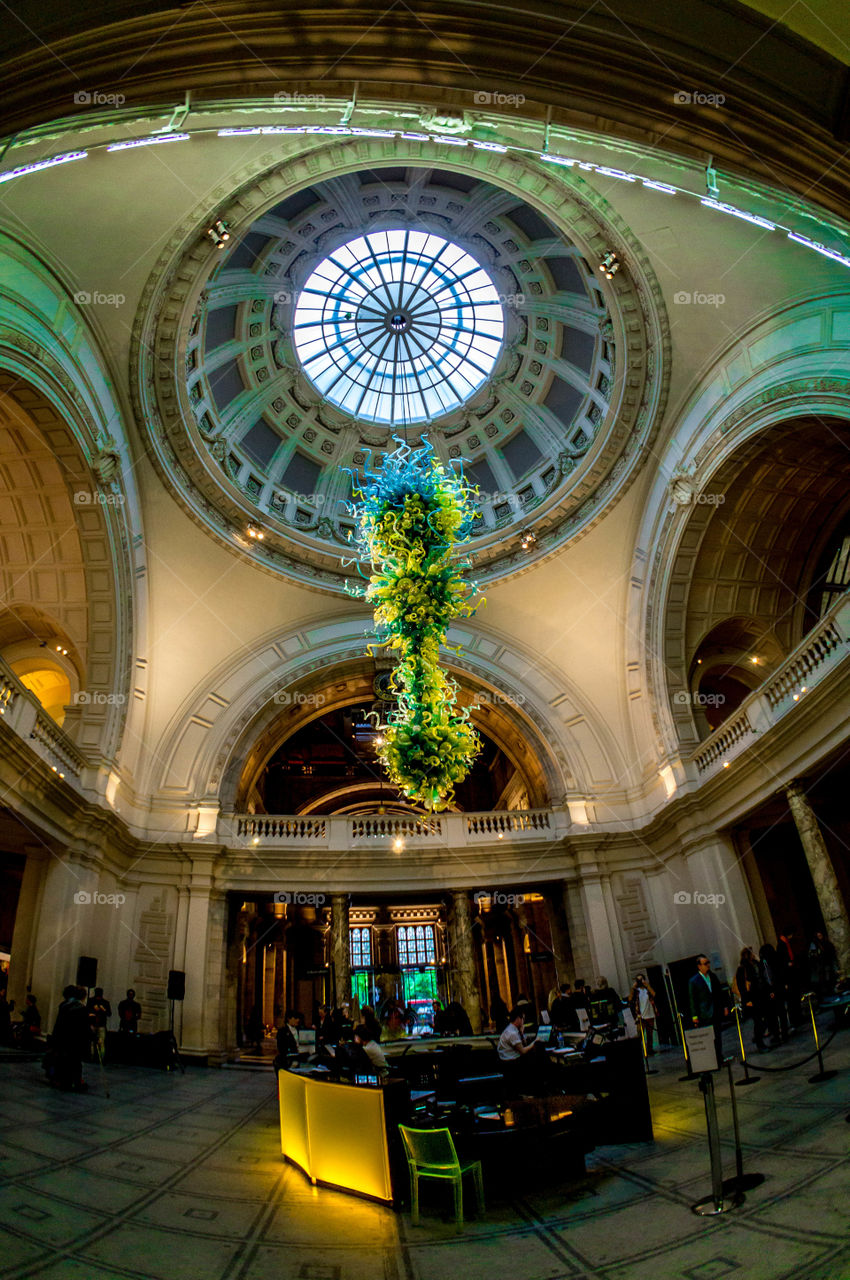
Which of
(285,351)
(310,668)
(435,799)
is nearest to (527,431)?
(285,351)

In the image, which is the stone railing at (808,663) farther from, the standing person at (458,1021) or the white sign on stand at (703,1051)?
the standing person at (458,1021)

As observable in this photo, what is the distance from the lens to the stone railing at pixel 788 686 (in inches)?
411

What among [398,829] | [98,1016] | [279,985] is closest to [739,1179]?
[98,1016]

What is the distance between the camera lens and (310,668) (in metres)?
19.0

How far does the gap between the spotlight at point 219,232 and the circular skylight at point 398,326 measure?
5.99 meters

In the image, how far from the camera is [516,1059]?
24.1 ft

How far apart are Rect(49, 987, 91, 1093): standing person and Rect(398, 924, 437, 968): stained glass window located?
18.0m

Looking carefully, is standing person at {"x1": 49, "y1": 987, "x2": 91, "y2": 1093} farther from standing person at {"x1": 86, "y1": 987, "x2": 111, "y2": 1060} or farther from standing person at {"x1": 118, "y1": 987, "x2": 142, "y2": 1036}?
standing person at {"x1": 118, "y1": 987, "x2": 142, "y2": 1036}

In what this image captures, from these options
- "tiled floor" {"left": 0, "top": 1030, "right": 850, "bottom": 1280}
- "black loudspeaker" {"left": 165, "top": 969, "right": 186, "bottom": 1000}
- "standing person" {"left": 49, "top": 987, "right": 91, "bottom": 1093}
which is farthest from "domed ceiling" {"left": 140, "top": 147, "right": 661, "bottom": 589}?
"tiled floor" {"left": 0, "top": 1030, "right": 850, "bottom": 1280}

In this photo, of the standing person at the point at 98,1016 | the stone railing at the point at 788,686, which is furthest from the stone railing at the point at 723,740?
the standing person at the point at 98,1016

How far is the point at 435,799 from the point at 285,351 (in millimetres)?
15470

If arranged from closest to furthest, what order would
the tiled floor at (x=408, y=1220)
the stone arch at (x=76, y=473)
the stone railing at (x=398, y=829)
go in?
the tiled floor at (x=408, y=1220)
the stone arch at (x=76, y=473)
the stone railing at (x=398, y=829)

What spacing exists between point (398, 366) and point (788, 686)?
48.4 ft

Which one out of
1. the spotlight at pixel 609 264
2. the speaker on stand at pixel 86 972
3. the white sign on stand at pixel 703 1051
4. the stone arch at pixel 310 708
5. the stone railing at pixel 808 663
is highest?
the spotlight at pixel 609 264
